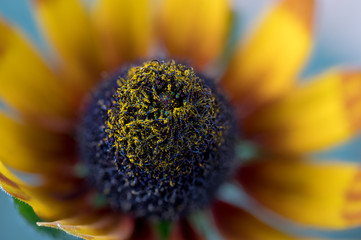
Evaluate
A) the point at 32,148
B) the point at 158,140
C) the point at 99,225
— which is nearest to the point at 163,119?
the point at 158,140

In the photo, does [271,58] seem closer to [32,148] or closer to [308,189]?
[308,189]

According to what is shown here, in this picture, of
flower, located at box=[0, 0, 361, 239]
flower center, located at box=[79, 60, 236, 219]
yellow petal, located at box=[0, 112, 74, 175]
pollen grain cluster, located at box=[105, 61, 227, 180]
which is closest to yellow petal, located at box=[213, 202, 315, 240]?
flower, located at box=[0, 0, 361, 239]

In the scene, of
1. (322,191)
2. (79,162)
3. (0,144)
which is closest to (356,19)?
(322,191)

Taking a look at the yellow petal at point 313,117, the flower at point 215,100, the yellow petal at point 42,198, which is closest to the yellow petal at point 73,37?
the flower at point 215,100

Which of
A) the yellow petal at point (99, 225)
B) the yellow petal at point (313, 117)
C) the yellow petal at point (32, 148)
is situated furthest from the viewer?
the yellow petal at point (313, 117)

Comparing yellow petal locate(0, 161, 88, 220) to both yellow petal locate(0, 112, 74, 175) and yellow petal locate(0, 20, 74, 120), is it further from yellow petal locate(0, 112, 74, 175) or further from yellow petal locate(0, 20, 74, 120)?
yellow petal locate(0, 20, 74, 120)

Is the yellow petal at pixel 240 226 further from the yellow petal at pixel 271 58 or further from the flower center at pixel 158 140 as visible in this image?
the yellow petal at pixel 271 58

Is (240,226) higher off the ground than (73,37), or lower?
lower
